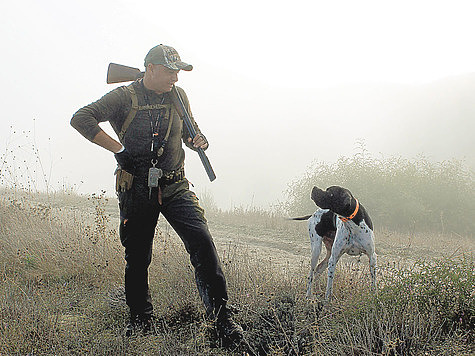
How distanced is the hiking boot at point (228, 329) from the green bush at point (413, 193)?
12675mm

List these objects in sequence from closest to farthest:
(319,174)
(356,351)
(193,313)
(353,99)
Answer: (356,351)
(193,313)
(319,174)
(353,99)

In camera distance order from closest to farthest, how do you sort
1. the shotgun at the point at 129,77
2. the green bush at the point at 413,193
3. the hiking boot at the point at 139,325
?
1. the hiking boot at the point at 139,325
2. the shotgun at the point at 129,77
3. the green bush at the point at 413,193

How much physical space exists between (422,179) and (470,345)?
14853 mm

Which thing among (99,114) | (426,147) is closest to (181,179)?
(99,114)

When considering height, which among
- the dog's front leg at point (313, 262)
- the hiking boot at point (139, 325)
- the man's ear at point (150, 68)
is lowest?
the hiking boot at point (139, 325)

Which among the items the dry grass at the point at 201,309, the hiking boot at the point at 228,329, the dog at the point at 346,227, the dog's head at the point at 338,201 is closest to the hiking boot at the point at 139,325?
the dry grass at the point at 201,309

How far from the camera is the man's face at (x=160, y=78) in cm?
414

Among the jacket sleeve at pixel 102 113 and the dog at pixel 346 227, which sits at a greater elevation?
the jacket sleeve at pixel 102 113

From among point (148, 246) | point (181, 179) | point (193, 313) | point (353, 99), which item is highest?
point (353, 99)

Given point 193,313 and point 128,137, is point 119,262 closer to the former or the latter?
point 193,313

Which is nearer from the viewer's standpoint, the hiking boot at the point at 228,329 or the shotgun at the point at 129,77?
the hiking boot at the point at 228,329

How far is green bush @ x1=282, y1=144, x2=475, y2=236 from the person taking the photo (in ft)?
53.8

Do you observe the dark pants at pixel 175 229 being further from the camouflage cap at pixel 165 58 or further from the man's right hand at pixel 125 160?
the camouflage cap at pixel 165 58

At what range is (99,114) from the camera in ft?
A: 13.1
